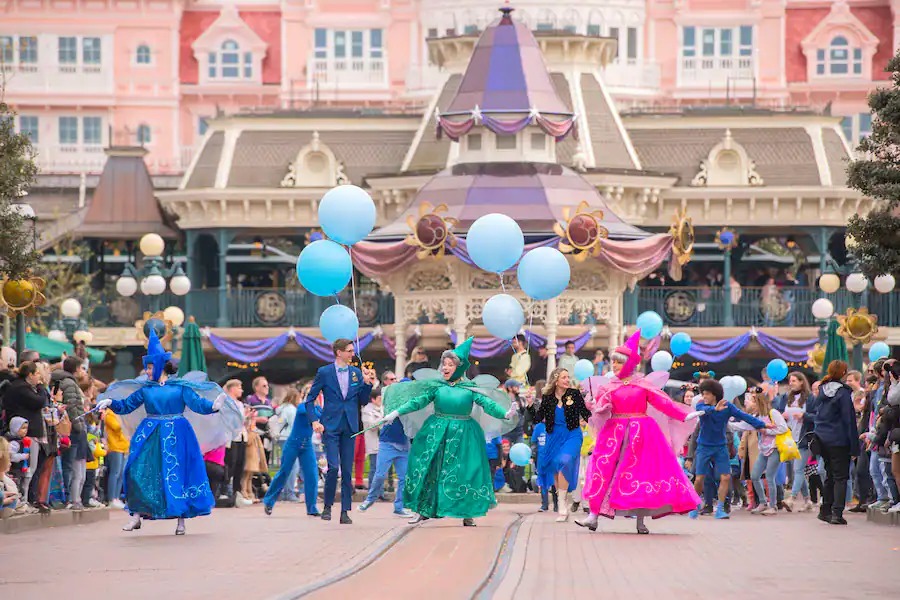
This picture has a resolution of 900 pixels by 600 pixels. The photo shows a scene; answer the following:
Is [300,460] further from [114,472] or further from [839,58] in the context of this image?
[839,58]

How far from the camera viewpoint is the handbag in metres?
26.0

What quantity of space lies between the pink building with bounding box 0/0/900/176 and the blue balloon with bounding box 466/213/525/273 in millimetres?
52549

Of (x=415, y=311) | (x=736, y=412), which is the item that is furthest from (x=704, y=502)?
(x=415, y=311)

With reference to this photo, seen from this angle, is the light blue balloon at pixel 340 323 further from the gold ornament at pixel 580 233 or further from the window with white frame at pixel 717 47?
the window with white frame at pixel 717 47

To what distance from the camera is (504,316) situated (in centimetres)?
2569

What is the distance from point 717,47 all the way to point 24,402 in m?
61.6

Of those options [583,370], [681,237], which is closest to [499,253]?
[583,370]

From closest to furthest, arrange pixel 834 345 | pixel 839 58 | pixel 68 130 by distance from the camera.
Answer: pixel 834 345 → pixel 68 130 → pixel 839 58

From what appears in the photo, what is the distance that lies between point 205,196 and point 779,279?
12.4 metres

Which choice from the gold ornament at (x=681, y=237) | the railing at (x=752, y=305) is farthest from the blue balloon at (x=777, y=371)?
the railing at (x=752, y=305)

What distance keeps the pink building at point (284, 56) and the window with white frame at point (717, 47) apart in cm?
5

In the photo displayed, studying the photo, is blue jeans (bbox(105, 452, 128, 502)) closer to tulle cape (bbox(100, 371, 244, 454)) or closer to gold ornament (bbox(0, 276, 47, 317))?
gold ornament (bbox(0, 276, 47, 317))

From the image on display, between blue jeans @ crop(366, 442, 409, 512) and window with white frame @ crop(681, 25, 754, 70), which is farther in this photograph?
window with white frame @ crop(681, 25, 754, 70)

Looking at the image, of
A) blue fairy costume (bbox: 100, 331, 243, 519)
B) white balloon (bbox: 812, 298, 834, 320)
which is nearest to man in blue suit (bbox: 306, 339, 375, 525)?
blue fairy costume (bbox: 100, 331, 243, 519)
